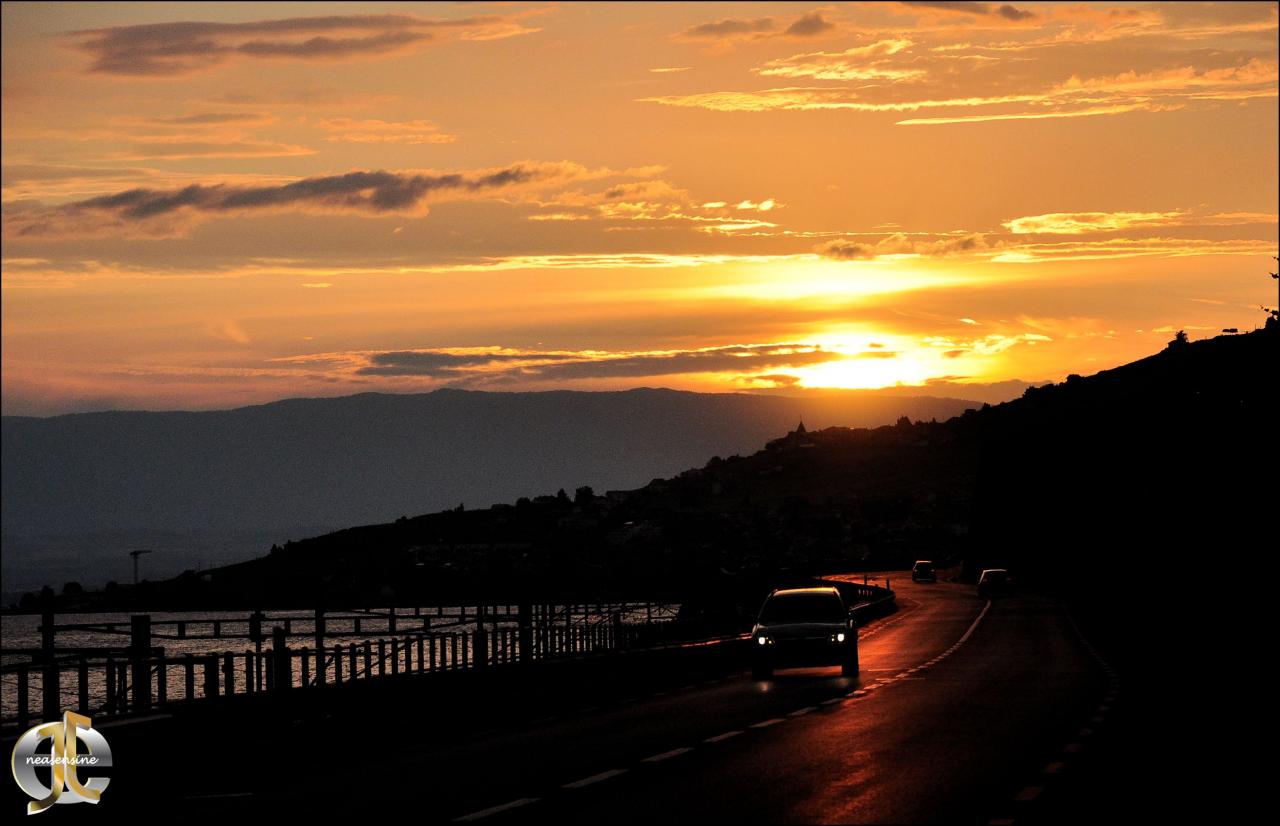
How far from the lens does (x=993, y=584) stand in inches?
4026

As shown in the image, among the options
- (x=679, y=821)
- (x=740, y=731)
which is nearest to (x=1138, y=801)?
(x=679, y=821)

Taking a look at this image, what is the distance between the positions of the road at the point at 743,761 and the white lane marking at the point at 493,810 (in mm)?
19

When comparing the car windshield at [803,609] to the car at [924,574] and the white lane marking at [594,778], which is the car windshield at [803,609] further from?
the car at [924,574]

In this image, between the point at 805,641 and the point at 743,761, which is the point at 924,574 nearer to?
the point at 805,641

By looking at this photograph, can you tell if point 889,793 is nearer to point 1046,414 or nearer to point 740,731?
point 740,731

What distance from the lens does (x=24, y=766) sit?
15617mm

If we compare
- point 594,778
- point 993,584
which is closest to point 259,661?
point 594,778

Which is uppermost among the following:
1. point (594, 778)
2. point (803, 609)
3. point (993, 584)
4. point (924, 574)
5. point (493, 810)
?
point (803, 609)

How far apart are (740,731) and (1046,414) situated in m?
168

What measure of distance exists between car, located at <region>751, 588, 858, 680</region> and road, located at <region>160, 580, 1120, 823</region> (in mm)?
2484

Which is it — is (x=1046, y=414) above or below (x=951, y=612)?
above

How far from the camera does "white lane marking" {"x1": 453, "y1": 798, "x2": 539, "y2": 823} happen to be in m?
15.9

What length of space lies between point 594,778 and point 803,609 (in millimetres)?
21734

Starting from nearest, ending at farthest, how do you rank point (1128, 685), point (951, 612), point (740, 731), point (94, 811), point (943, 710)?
point (94, 811) < point (740, 731) < point (943, 710) < point (1128, 685) < point (951, 612)
